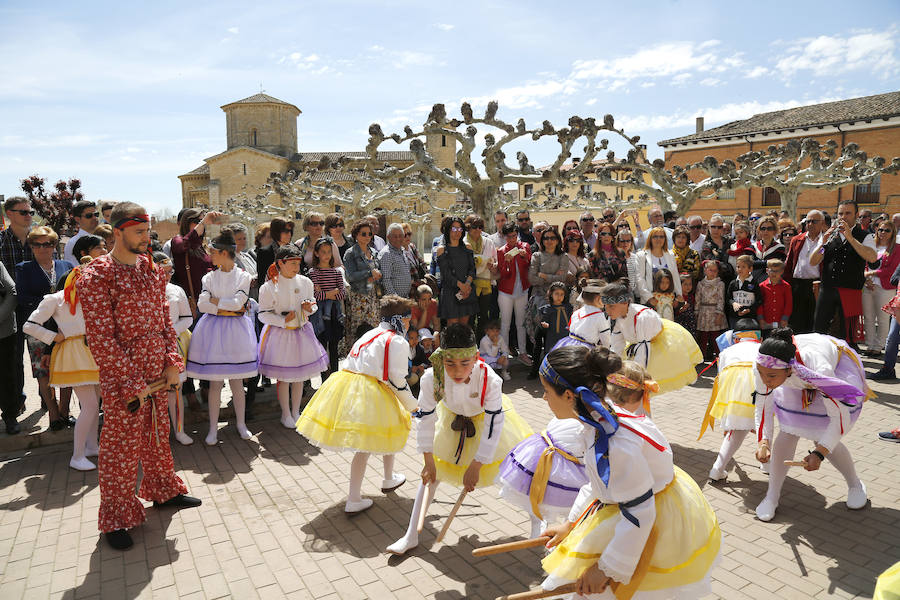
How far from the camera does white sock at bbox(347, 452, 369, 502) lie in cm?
412

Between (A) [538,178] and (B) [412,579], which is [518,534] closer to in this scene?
(B) [412,579]

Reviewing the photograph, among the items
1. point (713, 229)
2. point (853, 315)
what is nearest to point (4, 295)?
point (713, 229)

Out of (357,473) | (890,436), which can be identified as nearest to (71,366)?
(357,473)

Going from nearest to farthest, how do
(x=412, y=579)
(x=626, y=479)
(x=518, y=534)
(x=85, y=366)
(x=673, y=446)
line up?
(x=626, y=479)
(x=412, y=579)
(x=518, y=534)
(x=85, y=366)
(x=673, y=446)

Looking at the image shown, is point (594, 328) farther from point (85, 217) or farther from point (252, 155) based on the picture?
point (252, 155)

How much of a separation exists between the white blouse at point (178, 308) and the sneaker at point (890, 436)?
282 inches

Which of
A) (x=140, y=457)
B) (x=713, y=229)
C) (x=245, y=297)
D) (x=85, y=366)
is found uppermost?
(x=713, y=229)

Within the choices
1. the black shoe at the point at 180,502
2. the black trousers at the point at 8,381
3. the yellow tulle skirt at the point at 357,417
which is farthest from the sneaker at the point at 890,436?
the black trousers at the point at 8,381

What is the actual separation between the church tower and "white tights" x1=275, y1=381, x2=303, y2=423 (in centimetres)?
5583

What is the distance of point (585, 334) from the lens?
18.4 ft

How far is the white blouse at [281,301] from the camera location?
18.6 feet

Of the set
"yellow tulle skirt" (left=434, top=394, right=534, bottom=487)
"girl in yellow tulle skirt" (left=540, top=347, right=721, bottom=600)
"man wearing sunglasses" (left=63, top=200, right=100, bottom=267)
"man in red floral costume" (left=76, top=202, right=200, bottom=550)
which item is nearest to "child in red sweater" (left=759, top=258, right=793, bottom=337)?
"yellow tulle skirt" (left=434, top=394, right=534, bottom=487)

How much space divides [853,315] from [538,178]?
8917 millimetres

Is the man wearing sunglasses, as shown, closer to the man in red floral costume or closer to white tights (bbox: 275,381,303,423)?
white tights (bbox: 275,381,303,423)
